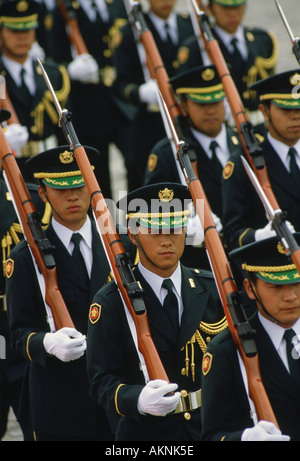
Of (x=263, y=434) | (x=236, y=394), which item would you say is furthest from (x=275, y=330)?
(x=263, y=434)

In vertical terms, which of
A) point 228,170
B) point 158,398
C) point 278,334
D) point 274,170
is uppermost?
point 228,170

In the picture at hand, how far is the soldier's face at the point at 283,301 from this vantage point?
21.4 feet

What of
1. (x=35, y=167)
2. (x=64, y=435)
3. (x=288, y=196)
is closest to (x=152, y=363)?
(x=64, y=435)

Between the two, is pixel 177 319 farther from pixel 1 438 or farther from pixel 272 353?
pixel 1 438

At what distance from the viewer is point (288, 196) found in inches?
357

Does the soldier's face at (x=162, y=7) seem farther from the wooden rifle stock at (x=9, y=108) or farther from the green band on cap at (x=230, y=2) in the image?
the wooden rifle stock at (x=9, y=108)

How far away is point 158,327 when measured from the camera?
725 cm

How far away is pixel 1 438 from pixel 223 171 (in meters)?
2.50

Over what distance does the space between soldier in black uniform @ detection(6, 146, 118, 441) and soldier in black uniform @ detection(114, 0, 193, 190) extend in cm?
401

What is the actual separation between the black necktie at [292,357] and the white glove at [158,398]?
2.14ft

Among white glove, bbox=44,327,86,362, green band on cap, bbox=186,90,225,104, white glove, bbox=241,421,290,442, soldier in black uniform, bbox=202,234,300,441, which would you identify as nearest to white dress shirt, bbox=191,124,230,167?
green band on cap, bbox=186,90,225,104

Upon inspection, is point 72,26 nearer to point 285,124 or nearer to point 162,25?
point 162,25

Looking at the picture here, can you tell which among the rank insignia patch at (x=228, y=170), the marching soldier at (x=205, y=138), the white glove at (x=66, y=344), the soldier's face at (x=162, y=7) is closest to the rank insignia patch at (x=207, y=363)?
the white glove at (x=66, y=344)

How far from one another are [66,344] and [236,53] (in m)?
4.95
